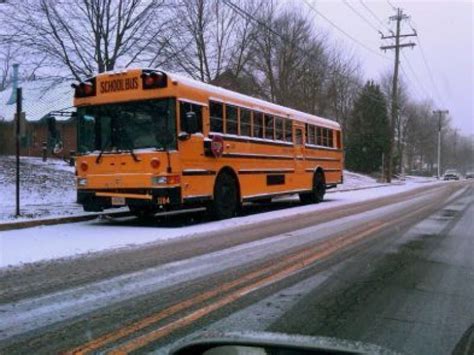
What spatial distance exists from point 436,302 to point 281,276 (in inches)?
75.9

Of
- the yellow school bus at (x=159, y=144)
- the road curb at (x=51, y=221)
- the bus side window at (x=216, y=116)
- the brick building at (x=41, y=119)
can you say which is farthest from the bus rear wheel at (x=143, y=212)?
the brick building at (x=41, y=119)

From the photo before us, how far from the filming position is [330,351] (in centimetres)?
202

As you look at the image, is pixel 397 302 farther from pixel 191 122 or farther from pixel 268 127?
pixel 268 127

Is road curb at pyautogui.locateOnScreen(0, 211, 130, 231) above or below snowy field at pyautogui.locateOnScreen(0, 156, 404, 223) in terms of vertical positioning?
below

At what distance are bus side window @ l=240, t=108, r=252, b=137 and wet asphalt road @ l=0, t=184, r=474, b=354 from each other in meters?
5.03

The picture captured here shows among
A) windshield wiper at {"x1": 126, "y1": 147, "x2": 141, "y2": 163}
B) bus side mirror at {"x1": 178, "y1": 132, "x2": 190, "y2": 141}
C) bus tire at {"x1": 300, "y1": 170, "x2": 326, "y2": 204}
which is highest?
bus side mirror at {"x1": 178, "y1": 132, "x2": 190, "y2": 141}

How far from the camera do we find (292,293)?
6789mm

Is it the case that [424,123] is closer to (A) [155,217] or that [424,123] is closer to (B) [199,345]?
(A) [155,217]

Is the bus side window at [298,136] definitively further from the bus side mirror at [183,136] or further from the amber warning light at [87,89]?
the amber warning light at [87,89]

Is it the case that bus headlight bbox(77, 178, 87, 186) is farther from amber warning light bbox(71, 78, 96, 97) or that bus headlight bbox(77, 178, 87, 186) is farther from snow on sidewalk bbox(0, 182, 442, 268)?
amber warning light bbox(71, 78, 96, 97)

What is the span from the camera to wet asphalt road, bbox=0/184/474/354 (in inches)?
206

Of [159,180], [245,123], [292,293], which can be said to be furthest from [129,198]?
[292,293]

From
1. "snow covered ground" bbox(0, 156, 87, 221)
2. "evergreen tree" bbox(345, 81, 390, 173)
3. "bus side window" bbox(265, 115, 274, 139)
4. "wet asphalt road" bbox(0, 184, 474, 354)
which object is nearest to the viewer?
"wet asphalt road" bbox(0, 184, 474, 354)

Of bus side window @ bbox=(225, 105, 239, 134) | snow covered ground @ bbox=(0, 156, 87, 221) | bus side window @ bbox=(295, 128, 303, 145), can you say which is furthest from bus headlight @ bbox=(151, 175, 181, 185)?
bus side window @ bbox=(295, 128, 303, 145)
